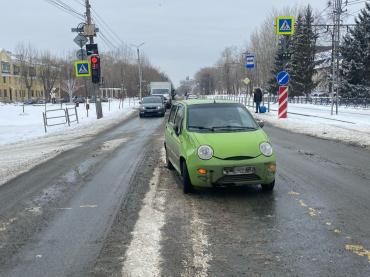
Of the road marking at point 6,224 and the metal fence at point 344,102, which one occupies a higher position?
the metal fence at point 344,102

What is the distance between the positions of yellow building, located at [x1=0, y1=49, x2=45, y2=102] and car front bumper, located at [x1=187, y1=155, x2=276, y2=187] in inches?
3791

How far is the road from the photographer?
4.38 metres

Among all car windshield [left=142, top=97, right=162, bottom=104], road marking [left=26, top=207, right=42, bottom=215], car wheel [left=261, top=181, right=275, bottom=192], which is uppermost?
car windshield [left=142, top=97, right=162, bottom=104]

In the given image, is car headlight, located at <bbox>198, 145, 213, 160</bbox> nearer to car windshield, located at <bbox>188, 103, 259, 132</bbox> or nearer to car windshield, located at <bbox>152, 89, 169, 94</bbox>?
car windshield, located at <bbox>188, 103, 259, 132</bbox>

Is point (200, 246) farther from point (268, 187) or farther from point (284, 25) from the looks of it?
point (284, 25)

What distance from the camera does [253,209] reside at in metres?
6.34

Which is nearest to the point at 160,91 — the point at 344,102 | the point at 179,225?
the point at 344,102

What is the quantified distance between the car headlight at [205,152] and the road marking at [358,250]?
2652 millimetres

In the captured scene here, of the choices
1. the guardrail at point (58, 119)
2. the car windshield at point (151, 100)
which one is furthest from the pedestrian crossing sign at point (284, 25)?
the guardrail at point (58, 119)

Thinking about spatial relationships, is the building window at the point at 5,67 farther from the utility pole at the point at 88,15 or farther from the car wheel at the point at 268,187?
the car wheel at the point at 268,187

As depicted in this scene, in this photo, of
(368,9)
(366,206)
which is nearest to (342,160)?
(366,206)

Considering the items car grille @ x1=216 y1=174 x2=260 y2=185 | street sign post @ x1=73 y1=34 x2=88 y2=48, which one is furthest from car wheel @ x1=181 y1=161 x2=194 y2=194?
street sign post @ x1=73 y1=34 x2=88 y2=48

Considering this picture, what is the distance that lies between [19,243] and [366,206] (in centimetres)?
492

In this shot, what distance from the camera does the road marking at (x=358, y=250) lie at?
14.9ft
